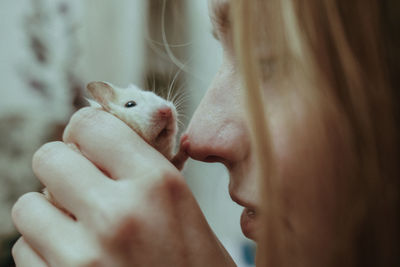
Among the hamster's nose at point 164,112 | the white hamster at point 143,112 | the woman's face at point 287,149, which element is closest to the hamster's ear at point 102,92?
the white hamster at point 143,112

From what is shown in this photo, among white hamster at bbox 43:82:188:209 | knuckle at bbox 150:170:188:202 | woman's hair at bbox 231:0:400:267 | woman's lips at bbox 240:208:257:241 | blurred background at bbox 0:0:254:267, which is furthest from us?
blurred background at bbox 0:0:254:267

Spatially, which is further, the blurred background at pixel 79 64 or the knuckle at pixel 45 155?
the blurred background at pixel 79 64

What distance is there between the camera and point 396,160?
46 centimetres

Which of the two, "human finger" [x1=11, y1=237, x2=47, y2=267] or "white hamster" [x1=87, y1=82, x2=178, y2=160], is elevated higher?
"white hamster" [x1=87, y1=82, x2=178, y2=160]

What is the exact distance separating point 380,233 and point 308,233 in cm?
9

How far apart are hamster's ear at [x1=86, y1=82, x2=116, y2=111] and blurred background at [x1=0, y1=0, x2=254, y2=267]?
0.28m

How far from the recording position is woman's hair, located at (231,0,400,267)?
1.47 ft

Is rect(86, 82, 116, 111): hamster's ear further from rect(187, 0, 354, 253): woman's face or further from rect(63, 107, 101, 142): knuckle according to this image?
rect(187, 0, 354, 253): woman's face

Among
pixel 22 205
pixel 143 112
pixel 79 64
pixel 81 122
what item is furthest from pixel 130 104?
pixel 79 64

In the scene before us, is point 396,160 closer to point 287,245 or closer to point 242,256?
point 287,245

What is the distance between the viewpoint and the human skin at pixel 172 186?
493 millimetres

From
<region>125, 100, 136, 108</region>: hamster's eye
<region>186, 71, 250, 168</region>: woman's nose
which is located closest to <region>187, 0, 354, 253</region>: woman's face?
<region>186, 71, 250, 168</region>: woman's nose

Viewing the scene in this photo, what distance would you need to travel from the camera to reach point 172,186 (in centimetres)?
57

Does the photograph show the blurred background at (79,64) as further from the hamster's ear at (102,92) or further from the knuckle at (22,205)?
the knuckle at (22,205)
